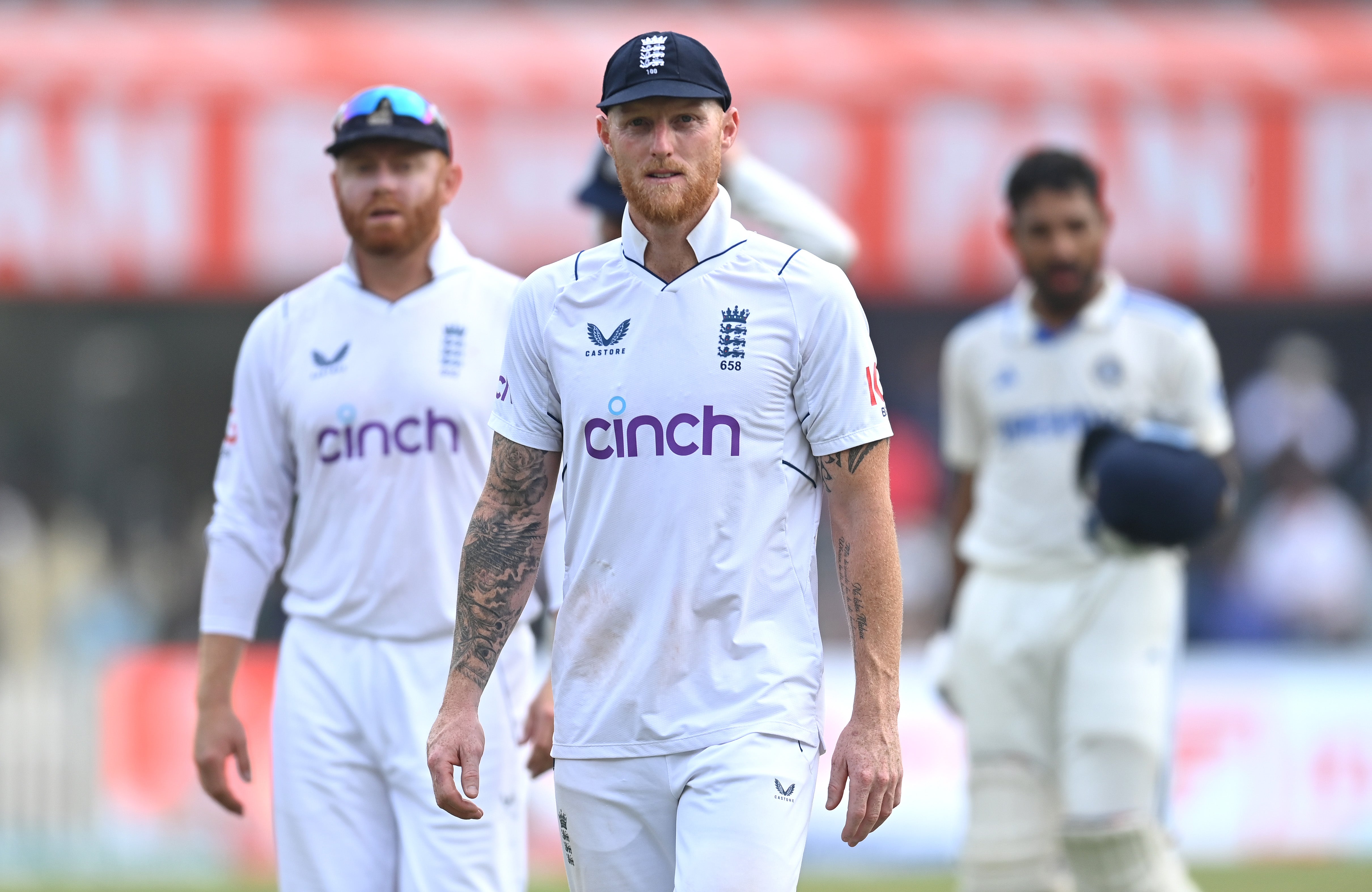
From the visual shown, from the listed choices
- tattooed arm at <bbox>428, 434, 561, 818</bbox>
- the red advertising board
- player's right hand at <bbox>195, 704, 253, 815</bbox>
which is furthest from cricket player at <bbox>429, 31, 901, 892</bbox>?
the red advertising board

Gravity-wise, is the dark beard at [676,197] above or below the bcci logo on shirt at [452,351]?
above

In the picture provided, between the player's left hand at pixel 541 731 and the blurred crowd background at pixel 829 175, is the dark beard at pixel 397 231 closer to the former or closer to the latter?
the player's left hand at pixel 541 731

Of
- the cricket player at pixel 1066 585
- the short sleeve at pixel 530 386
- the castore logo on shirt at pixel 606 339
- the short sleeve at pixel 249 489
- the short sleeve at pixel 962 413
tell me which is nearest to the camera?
the castore logo on shirt at pixel 606 339

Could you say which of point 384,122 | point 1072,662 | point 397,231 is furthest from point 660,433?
point 1072,662

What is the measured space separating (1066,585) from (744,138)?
9.28 metres

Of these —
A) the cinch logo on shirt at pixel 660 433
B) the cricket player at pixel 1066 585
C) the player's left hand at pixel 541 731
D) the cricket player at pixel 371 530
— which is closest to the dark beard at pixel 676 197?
the cinch logo on shirt at pixel 660 433

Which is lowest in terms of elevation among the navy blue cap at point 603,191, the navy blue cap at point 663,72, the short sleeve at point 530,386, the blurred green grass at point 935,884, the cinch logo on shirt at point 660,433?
the blurred green grass at point 935,884

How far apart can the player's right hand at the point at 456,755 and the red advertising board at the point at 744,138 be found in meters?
11.0

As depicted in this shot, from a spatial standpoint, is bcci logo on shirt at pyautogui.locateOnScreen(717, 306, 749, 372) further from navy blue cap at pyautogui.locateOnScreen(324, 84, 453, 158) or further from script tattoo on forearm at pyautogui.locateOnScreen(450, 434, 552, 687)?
navy blue cap at pyautogui.locateOnScreen(324, 84, 453, 158)

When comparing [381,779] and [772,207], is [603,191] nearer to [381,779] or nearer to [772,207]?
[772,207]

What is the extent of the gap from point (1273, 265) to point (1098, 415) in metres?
10.5

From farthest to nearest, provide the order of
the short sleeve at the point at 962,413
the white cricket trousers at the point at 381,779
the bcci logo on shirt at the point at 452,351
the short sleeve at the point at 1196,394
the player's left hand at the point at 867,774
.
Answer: the short sleeve at the point at 962,413
the short sleeve at the point at 1196,394
the bcci logo on shirt at the point at 452,351
the white cricket trousers at the point at 381,779
the player's left hand at the point at 867,774

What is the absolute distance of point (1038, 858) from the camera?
6254 mm

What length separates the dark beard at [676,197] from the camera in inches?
157
